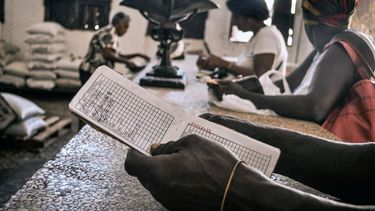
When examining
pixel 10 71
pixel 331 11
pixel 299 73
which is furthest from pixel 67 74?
pixel 331 11

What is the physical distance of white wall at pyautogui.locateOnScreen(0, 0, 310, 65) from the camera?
5801 mm

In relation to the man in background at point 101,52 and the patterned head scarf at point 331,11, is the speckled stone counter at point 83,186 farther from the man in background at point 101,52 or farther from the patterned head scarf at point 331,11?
the man in background at point 101,52

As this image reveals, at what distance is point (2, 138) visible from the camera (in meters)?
3.59

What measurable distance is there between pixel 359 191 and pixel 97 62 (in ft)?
12.4

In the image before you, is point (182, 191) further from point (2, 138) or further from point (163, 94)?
point (2, 138)

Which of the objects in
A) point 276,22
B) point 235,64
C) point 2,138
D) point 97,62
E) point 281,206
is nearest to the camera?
point 281,206

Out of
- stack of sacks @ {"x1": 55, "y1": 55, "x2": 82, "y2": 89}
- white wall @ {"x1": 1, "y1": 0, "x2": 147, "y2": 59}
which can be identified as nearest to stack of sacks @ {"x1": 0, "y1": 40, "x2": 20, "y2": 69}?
white wall @ {"x1": 1, "y1": 0, "x2": 147, "y2": 59}

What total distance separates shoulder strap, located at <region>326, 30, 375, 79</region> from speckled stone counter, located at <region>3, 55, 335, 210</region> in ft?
2.32

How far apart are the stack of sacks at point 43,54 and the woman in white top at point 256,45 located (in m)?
3.34

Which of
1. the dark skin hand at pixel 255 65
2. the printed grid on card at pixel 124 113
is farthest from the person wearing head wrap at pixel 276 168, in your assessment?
the dark skin hand at pixel 255 65

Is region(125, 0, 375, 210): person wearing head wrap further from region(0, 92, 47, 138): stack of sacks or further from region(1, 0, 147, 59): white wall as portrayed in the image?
region(1, 0, 147, 59): white wall

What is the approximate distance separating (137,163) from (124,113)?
206mm

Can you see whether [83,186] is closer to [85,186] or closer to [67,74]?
[85,186]

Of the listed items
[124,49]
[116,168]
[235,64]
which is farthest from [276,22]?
[116,168]
